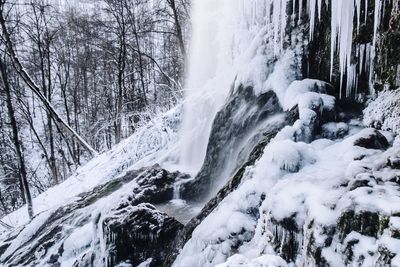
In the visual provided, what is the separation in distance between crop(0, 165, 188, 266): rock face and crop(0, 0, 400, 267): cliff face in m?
0.02

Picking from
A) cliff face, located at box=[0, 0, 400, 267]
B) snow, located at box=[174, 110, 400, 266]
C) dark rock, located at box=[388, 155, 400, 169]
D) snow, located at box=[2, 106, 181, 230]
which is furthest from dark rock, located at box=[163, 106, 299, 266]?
snow, located at box=[2, 106, 181, 230]

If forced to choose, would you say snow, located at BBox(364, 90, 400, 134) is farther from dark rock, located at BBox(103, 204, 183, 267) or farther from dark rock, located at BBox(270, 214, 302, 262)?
dark rock, located at BBox(103, 204, 183, 267)

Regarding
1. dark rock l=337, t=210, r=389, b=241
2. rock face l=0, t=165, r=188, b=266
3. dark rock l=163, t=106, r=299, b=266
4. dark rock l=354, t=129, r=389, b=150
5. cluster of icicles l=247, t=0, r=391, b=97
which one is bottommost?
rock face l=0, t=165, r=188, b=266

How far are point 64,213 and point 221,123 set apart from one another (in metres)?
3.93

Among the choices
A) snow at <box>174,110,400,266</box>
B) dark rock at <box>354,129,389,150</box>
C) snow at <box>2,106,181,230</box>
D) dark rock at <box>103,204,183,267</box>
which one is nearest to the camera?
snow at <box>174,110,400,266</box>

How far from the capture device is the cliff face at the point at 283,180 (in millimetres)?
3082

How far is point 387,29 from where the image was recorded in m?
5.05

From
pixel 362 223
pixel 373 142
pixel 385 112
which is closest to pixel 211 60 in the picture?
pixel 385 112

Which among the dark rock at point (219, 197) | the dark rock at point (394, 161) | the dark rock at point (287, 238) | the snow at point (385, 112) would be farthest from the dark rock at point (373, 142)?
the dark rock at point (219, 197)

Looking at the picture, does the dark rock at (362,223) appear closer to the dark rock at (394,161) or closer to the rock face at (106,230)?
the dark rock at (394,161)

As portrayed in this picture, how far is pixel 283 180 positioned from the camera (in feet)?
13.4

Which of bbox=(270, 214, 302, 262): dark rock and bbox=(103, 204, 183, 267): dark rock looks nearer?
bbox=(270, 214, 302, 262): dark rock

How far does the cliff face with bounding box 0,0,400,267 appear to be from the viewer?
3.08 metres

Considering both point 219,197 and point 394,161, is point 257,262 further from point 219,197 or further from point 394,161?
point 219,197
